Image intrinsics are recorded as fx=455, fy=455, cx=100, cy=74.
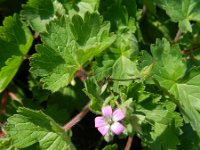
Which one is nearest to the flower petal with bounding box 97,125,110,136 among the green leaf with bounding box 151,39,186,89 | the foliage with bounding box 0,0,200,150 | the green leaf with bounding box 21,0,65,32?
the foliage with bounding box 0,0,200,150

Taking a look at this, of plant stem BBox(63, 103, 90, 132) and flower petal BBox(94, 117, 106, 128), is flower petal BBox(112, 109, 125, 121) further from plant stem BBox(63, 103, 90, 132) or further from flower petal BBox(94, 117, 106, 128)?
plant stem BBox(63, 103, 90, 132)

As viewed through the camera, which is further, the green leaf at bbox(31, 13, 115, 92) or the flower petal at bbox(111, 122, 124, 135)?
the green leaf at bbox(31, 13, 115, 92)

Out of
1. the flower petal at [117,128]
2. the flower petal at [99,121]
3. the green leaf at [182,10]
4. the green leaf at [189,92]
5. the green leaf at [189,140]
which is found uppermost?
the green leaf at [182,10]

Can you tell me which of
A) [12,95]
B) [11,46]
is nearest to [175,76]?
[11,46]

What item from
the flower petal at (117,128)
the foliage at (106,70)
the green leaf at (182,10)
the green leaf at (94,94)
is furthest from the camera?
the green leaf at (182,10)

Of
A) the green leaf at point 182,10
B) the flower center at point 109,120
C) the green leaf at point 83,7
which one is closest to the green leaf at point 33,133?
the flower center at point 109,120

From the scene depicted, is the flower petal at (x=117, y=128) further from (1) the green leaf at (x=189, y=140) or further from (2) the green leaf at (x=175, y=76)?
(1) the green leaf at (x=189, y=140)

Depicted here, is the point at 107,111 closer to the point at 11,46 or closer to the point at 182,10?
the point at 11,46

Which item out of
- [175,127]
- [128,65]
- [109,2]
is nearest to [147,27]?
[109,2]
